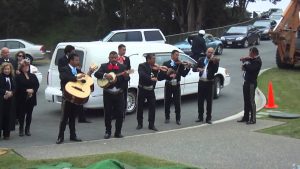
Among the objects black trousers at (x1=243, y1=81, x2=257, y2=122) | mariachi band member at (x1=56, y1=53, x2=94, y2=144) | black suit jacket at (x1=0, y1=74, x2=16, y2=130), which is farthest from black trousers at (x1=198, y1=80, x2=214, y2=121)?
black suit jacket at (x1=0, y1=74, x2=16, y2=130)

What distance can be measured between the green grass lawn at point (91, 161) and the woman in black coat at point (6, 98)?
220cm

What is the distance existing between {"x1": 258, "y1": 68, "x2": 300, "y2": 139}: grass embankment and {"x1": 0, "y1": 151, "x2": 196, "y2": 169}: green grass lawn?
3.88 metres

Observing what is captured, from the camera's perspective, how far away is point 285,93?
18438 millimetres

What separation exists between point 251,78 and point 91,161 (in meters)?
5.59

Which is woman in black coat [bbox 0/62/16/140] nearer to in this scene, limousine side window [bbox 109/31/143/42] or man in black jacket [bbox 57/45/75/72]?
man in black jacket [bbox 57/45/75/72]

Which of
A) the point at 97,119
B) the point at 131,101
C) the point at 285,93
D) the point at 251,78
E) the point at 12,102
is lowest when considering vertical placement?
the point at 285,93

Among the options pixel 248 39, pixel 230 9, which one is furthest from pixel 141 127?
pixel 230 9

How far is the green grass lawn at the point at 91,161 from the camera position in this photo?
8.64 m

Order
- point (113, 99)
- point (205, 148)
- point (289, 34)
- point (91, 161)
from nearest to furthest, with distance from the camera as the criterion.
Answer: point (91, 161), point (205, 148), point (113, 99), point (289, 34)

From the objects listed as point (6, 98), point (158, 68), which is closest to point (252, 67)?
point (158, 68)

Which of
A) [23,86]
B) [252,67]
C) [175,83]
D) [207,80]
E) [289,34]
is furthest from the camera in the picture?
[289,34]

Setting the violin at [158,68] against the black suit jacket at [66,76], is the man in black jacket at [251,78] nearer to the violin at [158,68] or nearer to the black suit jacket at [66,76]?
the violin at [158,68]

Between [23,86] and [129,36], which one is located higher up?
[129,36]

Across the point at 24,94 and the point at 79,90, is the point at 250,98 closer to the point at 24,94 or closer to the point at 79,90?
the point at 79,90
